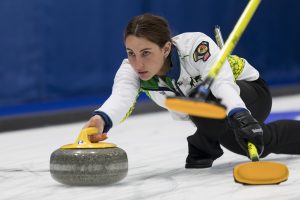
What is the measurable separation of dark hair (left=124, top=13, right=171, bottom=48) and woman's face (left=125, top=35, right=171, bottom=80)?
0.05ft

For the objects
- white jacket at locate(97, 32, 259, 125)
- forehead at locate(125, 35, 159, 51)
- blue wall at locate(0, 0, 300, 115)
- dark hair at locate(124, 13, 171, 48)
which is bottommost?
blue wall at locate(0, 0, 300, 115)

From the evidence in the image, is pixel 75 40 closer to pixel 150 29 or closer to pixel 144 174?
pixel 144 174

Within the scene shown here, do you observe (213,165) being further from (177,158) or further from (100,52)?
(100,52)

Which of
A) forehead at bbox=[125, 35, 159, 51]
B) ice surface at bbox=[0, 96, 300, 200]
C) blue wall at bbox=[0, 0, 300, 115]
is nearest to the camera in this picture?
ice surface at bbox=[0, 96, 300, 200]

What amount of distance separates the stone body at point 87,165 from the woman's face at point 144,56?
1.00 ft

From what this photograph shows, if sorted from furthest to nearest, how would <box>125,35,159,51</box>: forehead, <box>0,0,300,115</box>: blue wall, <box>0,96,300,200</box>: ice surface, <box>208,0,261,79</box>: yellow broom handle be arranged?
<box>0,0,300,115</box>: blue wall, <box>125,35,159,51</box>: forehead, <box>0,96,300,200</box>: ice surface, <box>208,0,261,79</box>: yellow broom handle

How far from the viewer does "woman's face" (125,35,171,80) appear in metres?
2.54

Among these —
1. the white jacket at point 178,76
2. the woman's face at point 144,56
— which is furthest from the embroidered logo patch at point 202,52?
the woman's face at point 144,56

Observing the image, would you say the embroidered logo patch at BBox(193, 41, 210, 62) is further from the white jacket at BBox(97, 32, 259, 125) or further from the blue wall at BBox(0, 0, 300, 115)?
the blue wall at BBox(0, 0, 300, 115)

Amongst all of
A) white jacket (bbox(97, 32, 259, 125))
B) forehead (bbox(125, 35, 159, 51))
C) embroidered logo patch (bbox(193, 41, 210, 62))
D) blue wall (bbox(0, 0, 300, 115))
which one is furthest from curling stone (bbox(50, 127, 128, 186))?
blue wall (bbox(0, 0, 300, 115))

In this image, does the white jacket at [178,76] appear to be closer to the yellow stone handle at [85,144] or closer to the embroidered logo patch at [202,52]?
the embroidered logo patch at [202,52]

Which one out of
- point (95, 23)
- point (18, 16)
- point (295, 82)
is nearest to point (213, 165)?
point (18, 16)

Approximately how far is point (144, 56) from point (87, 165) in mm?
441

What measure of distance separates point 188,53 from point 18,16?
296cm
